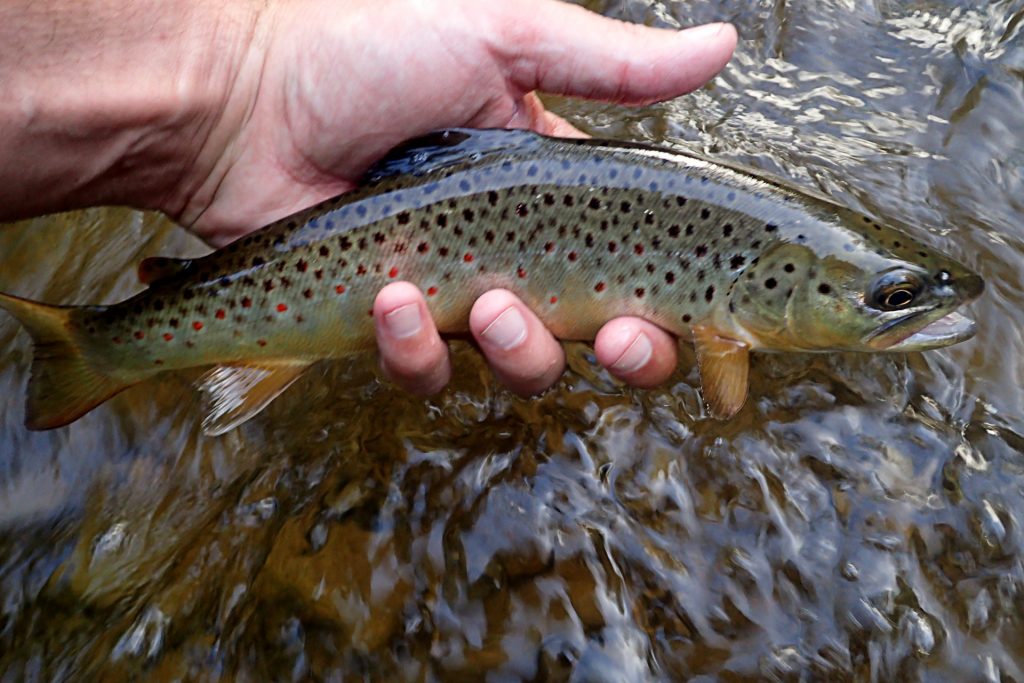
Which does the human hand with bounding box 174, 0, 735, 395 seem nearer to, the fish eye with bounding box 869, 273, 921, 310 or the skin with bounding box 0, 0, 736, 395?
the skin with bounding box 0, 0, 736, 395

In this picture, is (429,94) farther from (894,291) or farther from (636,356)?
(894,291)

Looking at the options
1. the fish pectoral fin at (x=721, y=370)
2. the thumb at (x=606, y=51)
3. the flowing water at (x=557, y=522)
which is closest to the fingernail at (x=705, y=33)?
the thumb at (x=606, y=51)

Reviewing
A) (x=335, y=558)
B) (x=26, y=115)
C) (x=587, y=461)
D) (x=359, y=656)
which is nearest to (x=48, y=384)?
(x=26, y=115)

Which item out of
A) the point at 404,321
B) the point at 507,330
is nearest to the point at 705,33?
the point at 507,330

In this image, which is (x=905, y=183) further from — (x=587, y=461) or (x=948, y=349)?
(x=587, y=461)

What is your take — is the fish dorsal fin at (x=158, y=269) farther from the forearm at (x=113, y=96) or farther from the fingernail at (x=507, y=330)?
the fingernail at (x=507, y=330)
